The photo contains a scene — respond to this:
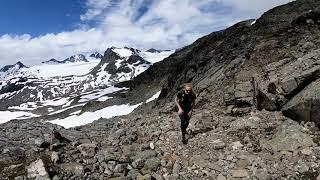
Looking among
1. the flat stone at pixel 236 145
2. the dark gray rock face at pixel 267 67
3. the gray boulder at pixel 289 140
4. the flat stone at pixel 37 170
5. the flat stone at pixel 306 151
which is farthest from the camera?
the dark gray rock face at pixel 267 67

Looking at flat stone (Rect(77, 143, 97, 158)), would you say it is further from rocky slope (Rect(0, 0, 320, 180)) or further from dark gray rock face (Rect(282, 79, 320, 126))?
dark gray rock face (Rect(282, 79, 320, 126))

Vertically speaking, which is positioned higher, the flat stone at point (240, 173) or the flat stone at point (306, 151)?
the flat stone at point (306, 151)

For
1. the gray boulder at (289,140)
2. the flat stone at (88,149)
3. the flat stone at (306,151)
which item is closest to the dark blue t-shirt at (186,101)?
the gray boulder at (289,140)

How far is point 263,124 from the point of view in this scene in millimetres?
21766

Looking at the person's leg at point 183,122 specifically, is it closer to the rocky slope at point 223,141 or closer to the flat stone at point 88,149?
the rocky slope at point 223,141

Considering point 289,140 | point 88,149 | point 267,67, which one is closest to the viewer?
point 289,140

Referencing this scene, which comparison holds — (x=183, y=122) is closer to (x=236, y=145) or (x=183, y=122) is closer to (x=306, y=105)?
(x=236, y=145)

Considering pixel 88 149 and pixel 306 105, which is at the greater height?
pixel 306 105

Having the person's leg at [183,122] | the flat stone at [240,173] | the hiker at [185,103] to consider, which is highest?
the hiker at [185,103]

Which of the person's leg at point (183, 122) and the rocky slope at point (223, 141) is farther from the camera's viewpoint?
the person's leg at point (183, 122)

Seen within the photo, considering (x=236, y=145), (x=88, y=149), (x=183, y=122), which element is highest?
(x=183, y=122)

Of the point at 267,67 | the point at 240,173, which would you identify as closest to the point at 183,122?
the point at 240,173

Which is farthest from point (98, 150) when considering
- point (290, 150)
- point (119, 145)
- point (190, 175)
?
point (290, 150)

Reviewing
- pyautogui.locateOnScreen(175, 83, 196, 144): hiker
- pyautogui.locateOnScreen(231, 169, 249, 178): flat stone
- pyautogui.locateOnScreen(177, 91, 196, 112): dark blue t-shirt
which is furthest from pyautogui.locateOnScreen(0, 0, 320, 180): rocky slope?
pyautogui.locateOnScreen(177, 91, 196, 112): dark blue t-shirt
